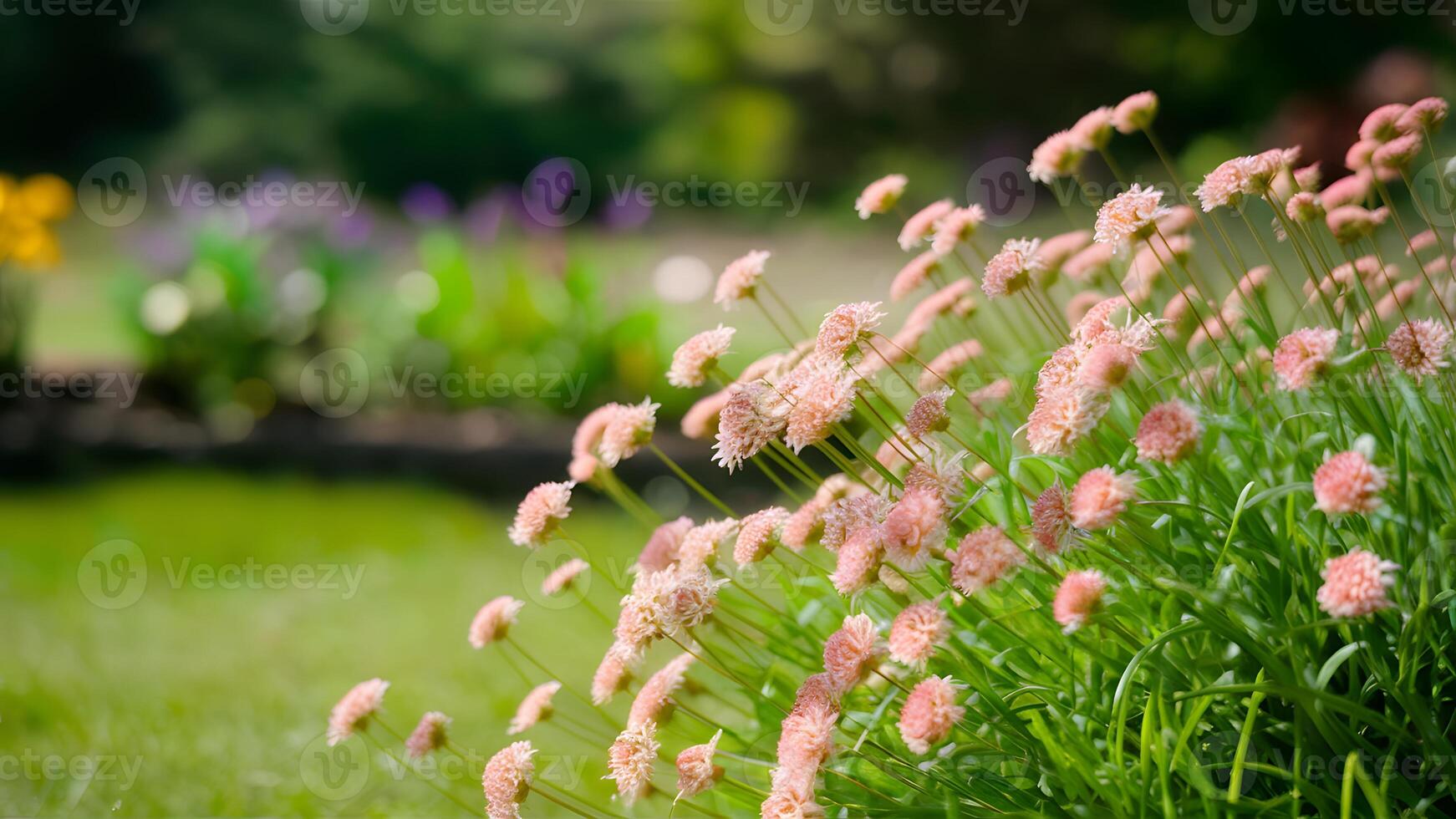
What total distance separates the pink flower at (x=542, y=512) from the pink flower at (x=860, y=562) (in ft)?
1.44

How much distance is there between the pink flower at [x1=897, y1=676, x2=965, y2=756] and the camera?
107 centimetres

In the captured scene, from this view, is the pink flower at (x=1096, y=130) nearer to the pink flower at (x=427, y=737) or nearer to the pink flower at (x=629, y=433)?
the pink flower at (x=629, y=433)

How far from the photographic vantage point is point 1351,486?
3.16 ft

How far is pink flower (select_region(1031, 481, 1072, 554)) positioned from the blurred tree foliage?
11786mm

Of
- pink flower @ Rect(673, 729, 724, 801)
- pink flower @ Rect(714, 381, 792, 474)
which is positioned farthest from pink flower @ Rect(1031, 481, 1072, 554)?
pink flower @ Rect(673, 729, 724, 801)

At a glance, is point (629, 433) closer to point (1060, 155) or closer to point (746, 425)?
point (746, 425)

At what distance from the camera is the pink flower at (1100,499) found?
103 centimetres

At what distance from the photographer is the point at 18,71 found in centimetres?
1639

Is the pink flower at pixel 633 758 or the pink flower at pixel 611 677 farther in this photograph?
the pink flower at pixel 611 677

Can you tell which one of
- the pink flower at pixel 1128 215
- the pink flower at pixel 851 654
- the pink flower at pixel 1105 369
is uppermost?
the pink flower at pixel 1128 215

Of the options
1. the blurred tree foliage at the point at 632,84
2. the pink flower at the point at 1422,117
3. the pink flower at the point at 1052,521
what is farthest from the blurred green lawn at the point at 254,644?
the blurred tree foliage at the point at 632,84

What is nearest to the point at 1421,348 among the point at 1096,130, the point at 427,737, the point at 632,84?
the point at 1096,130

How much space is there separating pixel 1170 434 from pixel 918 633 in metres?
0.28

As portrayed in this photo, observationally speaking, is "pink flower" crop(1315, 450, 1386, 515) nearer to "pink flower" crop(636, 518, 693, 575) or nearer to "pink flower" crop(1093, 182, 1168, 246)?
"pink flower" crop(1093, 182, 1168, 246)
